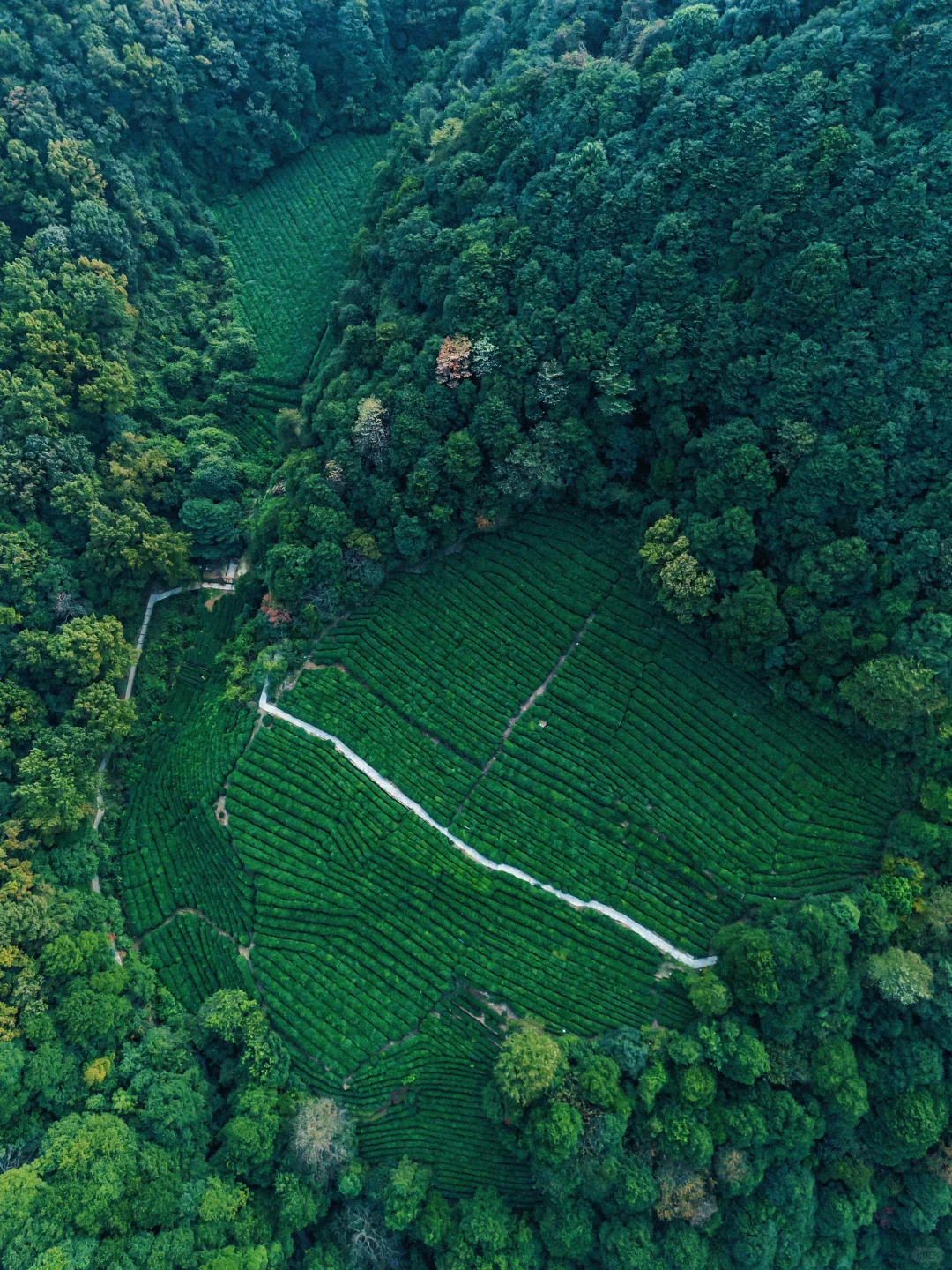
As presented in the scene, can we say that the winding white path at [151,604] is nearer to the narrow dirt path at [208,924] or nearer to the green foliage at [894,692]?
the narrow dirt path at [208,924]

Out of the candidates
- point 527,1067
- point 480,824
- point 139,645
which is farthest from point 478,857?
point 139,645

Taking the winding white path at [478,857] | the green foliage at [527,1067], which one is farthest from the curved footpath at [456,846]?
the green foliage at [527,1067]

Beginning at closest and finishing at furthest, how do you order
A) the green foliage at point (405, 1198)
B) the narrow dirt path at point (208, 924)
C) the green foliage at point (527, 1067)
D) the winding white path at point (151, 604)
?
the green foliage at point (527, 1067), the green foliage at point (405, 1198), the narrow dirt path at point (208, 924), the winding white path at point (151, 604)

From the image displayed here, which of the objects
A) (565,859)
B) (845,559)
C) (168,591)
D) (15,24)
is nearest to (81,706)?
(168,591)

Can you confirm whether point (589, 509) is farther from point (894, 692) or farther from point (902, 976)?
point (902, 976)

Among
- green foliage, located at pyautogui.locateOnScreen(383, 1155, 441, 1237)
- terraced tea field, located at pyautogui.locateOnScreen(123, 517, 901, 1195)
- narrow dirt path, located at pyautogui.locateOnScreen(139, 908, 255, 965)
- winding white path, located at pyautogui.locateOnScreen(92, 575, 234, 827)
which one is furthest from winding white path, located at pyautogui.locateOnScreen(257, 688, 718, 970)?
green foliage, located at pyautogui.locateOnScreen(383, 1155, 441, 1237)

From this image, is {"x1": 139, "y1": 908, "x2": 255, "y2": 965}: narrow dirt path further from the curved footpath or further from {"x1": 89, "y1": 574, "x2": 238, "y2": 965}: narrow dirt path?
the curved footpath
